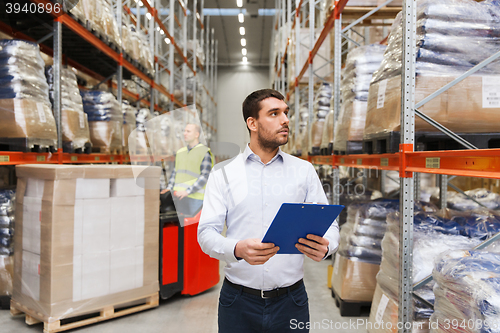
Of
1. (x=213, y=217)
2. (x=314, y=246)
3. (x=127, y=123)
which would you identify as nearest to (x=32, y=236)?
(x=213, y=217)

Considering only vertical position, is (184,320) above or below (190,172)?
below

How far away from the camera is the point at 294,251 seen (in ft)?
5.17

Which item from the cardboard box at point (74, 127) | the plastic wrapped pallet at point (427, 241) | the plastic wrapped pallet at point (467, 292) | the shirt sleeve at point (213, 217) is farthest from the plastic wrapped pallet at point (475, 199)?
the cardboard box at point (74, 127)

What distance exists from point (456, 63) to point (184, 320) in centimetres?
320

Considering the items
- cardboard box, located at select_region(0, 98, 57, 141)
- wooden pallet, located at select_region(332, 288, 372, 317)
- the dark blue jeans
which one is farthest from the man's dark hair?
cardboard box, located at select_region(0, 98, 57, 141)

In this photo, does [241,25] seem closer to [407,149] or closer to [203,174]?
[203,174]

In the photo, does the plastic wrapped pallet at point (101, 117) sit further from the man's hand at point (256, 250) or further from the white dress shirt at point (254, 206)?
the man's hand at point (256, 250)

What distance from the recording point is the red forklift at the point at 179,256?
390 cm

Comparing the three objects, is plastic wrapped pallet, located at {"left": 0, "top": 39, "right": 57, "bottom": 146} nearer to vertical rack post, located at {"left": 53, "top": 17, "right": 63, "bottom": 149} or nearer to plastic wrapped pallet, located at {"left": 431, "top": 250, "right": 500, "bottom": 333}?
vertical rack post, located at {"left": 53, "top": 17, "right": 63, "bottom": 149}

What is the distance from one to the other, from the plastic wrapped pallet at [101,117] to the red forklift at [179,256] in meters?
2.00

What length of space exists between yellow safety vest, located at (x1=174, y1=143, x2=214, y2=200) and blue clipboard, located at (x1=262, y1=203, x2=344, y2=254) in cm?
139

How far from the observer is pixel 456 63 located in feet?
7.64

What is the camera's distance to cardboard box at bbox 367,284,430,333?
2.43 meters

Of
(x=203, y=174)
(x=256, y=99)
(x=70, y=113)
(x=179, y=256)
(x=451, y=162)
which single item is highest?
(x=70, y=113)
